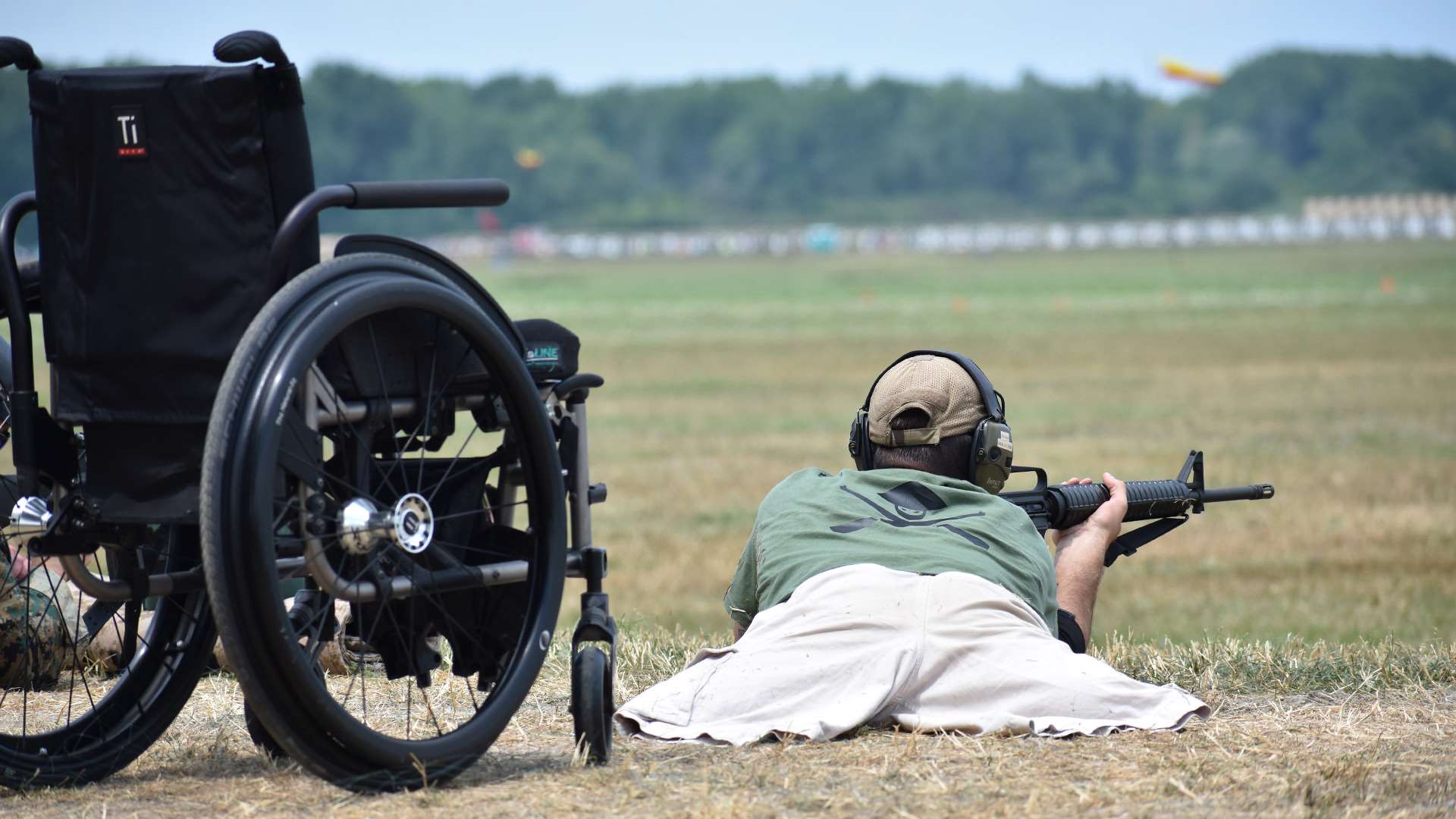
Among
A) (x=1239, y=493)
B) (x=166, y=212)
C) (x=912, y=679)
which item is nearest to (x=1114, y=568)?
(x=1239, y=493)

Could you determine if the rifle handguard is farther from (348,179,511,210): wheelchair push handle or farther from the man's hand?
(348,179,511,210): wheelchair push handle

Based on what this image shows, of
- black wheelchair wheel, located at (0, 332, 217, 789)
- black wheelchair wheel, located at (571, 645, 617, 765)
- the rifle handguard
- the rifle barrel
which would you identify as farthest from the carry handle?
the rifle barrel

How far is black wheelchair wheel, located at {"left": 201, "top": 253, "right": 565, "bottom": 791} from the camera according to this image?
3.49 m

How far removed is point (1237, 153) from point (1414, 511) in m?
184

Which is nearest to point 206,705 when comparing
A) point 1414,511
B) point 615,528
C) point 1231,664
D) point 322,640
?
point 322,640

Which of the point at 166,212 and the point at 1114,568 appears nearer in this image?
the point at 166,212

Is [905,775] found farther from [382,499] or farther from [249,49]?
[249,49]

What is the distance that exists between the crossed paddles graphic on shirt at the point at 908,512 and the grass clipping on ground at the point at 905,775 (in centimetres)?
55

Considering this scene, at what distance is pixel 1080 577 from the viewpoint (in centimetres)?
510

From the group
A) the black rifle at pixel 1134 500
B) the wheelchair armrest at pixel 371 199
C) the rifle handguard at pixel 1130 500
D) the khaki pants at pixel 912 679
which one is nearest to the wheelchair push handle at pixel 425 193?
the wheelchair armrest at pixel 371 199

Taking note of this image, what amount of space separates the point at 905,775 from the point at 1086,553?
56.4 inches

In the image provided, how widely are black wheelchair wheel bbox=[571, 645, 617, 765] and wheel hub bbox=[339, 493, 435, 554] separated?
503 millimetres

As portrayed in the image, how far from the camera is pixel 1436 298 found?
4578 cm

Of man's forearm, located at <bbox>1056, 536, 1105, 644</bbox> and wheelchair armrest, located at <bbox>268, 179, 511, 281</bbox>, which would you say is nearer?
wheelchair armrest, located at <bbox>268, 179, 511, 281</bbox>
